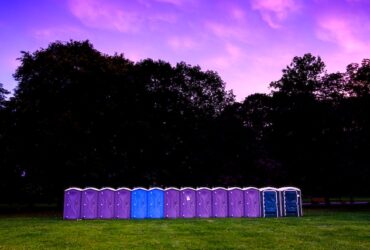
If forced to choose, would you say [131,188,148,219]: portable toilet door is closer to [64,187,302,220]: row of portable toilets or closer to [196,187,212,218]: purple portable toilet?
[64,187,302,220]: row of portable toilets

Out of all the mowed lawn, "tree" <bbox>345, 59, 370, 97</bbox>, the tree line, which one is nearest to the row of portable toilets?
the tree line

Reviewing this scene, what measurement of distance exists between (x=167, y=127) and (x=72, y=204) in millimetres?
12313

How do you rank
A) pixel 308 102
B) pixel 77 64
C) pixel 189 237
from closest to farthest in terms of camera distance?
pixel 189 237 < pixel 77 64 < pixel 308 102

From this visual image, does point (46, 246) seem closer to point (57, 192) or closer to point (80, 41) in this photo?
point (57, 192)

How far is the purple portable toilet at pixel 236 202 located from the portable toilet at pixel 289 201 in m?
2.05

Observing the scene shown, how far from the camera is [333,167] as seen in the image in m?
35.6

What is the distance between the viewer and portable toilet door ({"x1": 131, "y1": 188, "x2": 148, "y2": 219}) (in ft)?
65.4

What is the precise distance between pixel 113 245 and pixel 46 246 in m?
1.65

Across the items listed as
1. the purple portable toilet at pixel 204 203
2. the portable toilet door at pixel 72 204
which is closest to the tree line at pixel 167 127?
the portable toilet door at pixel 72 204

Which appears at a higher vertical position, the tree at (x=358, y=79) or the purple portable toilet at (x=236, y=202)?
the tree at (x=358, y=79)

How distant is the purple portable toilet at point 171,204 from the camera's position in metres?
20.1

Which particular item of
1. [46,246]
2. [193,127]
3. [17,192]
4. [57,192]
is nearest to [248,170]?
[193,127]

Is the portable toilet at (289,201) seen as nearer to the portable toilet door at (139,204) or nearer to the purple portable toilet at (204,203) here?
the purple portable toilet at (204,203)

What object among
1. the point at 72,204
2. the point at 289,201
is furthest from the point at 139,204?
the point at 289,201
